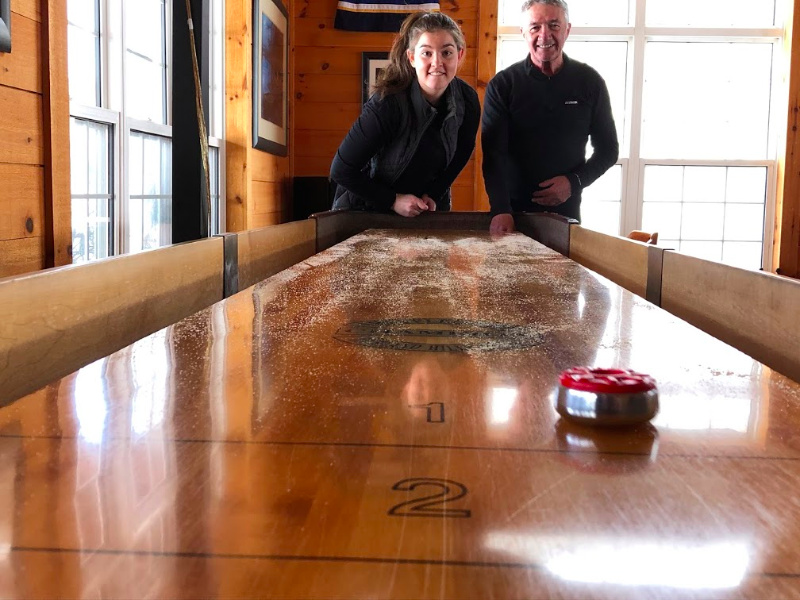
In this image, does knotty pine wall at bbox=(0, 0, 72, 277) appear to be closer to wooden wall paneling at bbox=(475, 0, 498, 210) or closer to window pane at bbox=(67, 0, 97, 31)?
window pane at bbox=(67, 0, 97, 31)

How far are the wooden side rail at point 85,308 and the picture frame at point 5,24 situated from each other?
894 mm

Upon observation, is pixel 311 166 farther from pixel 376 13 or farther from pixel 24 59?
pixel 24 59

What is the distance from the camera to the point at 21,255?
2.29 meters

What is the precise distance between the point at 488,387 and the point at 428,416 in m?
0.11

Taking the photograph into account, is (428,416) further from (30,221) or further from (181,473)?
(30,221)

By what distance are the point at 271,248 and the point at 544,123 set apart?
1.82m

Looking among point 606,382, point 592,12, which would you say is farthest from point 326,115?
point 606,382

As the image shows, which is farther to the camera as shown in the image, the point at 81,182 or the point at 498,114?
Answer: the point at 498,114

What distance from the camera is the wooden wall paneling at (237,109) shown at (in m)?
4.63

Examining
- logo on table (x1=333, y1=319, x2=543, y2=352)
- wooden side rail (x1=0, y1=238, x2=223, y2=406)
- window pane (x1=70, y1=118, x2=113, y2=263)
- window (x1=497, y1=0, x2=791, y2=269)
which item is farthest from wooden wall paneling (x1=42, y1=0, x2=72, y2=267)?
window (x1=497, y1=0, x2=791, y2=269)

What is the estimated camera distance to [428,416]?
0.66m

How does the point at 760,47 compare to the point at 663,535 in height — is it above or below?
above

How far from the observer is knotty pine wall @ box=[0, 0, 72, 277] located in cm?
220

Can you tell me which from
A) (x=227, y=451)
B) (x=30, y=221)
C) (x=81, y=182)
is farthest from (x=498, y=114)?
(x=227, y=451)
